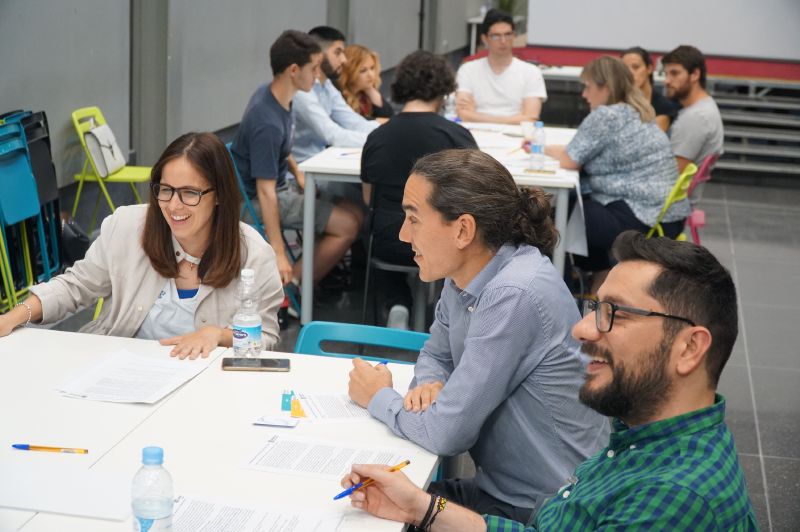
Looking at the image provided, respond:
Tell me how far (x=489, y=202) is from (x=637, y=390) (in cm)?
91

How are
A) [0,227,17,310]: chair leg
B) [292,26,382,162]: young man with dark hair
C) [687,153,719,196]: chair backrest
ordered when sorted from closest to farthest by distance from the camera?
[0,227,17,310]: chair leg, [292,26,382,162]: young man with dark hair, [687,153,719,196]: chair backrest

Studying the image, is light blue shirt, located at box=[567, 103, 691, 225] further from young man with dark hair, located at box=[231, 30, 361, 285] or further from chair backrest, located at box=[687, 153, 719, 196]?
young man with dark hair, located at box=[231, 30, 361, 285]

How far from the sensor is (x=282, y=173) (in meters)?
5.86

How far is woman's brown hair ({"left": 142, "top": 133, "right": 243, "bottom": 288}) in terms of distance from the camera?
3111 mm

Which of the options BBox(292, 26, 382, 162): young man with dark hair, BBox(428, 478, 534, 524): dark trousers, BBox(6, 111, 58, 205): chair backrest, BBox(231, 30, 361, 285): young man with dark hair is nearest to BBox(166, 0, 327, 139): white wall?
BBox(292, 26, 382, 162): young man with dark hair

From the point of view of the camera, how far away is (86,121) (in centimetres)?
593

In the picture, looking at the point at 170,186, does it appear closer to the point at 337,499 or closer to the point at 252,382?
the point at 252,382

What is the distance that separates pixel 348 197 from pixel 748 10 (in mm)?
7547

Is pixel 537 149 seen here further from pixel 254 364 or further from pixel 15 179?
pixel 254 364

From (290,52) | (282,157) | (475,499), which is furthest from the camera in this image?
(282,157)

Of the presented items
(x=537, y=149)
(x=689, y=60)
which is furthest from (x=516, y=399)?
(x=689, y=60)

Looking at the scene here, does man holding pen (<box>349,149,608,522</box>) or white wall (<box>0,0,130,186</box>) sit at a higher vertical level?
white wall (<box>0,0,130,186</box>)

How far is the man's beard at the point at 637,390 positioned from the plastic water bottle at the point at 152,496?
0.78 meters

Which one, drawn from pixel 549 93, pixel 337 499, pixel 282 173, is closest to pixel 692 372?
pixel 337 499
